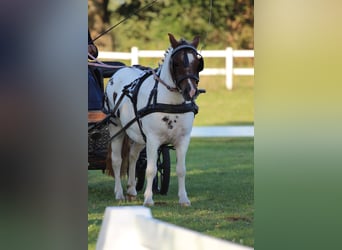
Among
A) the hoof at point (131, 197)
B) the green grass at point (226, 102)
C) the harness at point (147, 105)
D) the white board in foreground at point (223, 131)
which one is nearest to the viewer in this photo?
the harness at point (147, 105)

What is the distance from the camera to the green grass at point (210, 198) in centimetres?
373

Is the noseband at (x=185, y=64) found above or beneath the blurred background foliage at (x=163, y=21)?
beneath

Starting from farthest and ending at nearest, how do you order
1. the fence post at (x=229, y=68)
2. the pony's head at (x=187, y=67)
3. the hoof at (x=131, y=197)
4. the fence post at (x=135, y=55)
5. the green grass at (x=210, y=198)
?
the fence post at (x=229, y=68) → the fence post at (x=135, y=55) → the hoof at (x=131, y=197) → the pony's head at (x=187, y=67) → the green grass at (x=210, y=198)

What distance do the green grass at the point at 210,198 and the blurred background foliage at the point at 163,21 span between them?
2632 mm

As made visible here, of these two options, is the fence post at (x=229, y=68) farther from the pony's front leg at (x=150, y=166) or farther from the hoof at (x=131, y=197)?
the pony's front leg at (x=150, y=166)

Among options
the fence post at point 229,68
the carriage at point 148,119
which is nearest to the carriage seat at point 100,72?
the carriage at point 148,119
